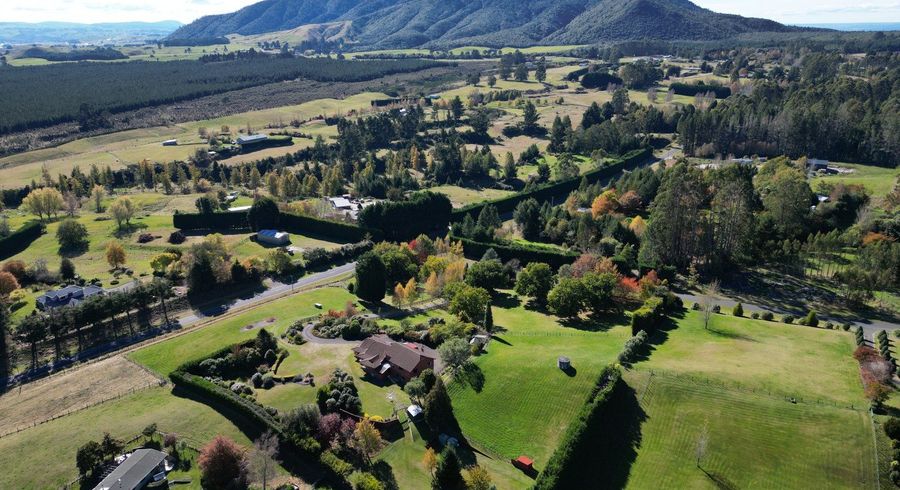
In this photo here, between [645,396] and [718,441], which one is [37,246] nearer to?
[645,396]

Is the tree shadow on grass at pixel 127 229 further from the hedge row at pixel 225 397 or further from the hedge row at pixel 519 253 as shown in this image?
the hedge row at pixel 519 253

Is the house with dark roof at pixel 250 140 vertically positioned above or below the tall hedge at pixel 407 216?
above

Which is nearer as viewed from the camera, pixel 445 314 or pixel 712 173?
pixel 445 314

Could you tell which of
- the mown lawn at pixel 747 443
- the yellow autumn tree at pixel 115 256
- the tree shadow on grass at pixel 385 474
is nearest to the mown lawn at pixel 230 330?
the tree shadow on grass at pixel 385 474

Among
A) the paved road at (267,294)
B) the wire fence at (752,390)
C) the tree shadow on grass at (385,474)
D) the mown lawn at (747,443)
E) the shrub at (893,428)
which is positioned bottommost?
the paved road at (267,294)

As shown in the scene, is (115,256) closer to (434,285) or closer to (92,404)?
(92,404)

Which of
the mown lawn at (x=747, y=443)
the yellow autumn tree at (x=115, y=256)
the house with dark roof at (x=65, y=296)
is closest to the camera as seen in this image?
the mown lawn at (x=747, y=443)

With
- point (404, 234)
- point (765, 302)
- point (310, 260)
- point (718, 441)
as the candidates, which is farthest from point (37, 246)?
point (765, 302)

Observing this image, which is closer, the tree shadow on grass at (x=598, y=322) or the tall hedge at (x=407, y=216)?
the tree shadow on grass at (x=598, y=322)
